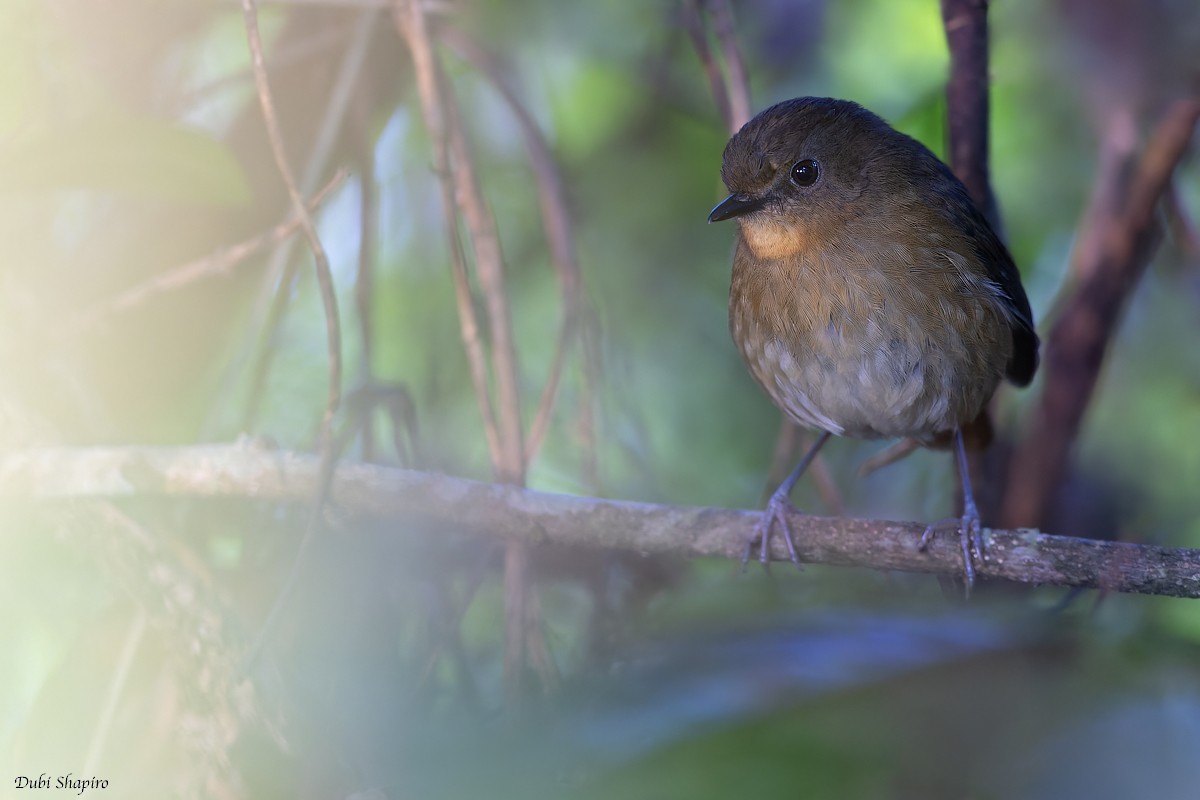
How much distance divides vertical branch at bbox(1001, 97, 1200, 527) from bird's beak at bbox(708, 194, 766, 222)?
60cm

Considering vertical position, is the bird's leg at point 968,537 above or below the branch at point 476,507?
Answer: above

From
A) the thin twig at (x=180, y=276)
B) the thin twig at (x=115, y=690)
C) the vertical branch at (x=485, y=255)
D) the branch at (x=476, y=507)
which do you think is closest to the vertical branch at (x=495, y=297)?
the vertical branch at (x=485, y=255)

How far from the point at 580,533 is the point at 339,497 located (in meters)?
0.39

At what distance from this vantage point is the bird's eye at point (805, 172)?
158 cm

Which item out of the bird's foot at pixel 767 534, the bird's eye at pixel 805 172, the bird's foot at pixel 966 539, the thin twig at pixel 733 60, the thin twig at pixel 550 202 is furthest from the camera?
the thin twig at pixel 550 202

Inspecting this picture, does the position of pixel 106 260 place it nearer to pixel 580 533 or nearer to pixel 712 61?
pixel 580 533

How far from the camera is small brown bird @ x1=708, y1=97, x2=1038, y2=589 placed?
1507mm

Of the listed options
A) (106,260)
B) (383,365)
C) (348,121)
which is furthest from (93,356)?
(348,121)

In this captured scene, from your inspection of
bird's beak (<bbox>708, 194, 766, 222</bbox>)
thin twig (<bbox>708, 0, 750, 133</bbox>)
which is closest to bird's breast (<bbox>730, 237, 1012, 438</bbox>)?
bird's beak (<bbox>708, 194, 766, 222</bbox>)

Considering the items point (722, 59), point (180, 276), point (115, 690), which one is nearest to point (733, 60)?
point (722, 59)

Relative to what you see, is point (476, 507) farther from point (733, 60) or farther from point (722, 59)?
point (722, 59)

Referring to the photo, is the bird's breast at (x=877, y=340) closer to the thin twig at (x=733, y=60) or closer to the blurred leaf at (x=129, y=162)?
the thin twig at (x=733, y=60)

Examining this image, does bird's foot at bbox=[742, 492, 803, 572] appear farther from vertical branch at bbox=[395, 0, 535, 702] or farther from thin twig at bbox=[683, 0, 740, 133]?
thin twig at bbox=[683, 0, 740, 133]

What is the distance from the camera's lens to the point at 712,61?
1814 mm
